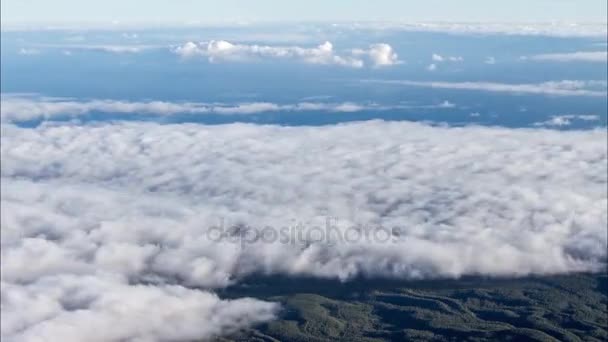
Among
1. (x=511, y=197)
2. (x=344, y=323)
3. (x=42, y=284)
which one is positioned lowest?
(x=344, y=323)

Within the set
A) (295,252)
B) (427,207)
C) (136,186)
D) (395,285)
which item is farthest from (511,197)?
(136,186)

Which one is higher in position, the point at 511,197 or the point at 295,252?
the point at 511,197

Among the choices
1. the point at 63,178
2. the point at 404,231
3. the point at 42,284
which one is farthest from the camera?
the point at 63,178

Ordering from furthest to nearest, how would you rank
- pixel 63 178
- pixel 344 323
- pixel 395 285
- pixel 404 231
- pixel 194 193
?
pixel 63 178 → pixel 194 193 → pixel 404 231 → pixel 395 285 → pixel 344 323

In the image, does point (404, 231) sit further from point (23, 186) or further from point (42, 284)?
point (23, 186)

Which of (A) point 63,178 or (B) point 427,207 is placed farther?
(A) point 63,178

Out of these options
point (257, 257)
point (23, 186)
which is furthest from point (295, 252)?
point (23, 186)
